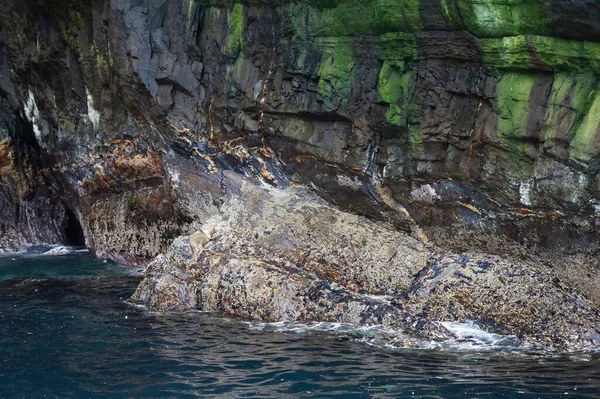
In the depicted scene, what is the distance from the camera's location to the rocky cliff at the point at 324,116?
1218 cm

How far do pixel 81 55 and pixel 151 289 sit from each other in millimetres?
7750

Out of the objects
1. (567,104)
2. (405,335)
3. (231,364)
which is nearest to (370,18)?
(567,104)

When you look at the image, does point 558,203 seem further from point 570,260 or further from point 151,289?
point 151,289

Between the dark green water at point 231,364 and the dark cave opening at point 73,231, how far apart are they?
29.3ft

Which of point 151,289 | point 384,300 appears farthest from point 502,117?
point 151,289

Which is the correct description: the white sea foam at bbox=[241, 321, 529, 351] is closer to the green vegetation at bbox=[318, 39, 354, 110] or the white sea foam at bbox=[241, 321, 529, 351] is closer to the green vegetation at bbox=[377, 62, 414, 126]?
the green vegetation at bbox=[377, 62, 414, 126]

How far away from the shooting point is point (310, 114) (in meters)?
15.2

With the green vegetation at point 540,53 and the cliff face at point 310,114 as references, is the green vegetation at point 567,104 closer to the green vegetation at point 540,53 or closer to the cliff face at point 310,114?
the cliff face at point 310,114

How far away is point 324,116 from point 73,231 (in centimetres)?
1032

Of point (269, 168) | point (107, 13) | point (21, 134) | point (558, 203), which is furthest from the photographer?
point (21, 134)

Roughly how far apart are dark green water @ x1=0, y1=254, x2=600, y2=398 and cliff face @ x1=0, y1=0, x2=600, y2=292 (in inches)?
135

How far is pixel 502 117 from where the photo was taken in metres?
12.8

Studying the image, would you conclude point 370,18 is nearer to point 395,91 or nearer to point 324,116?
point 395,91

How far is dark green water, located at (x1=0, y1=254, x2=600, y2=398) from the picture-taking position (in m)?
8.84
